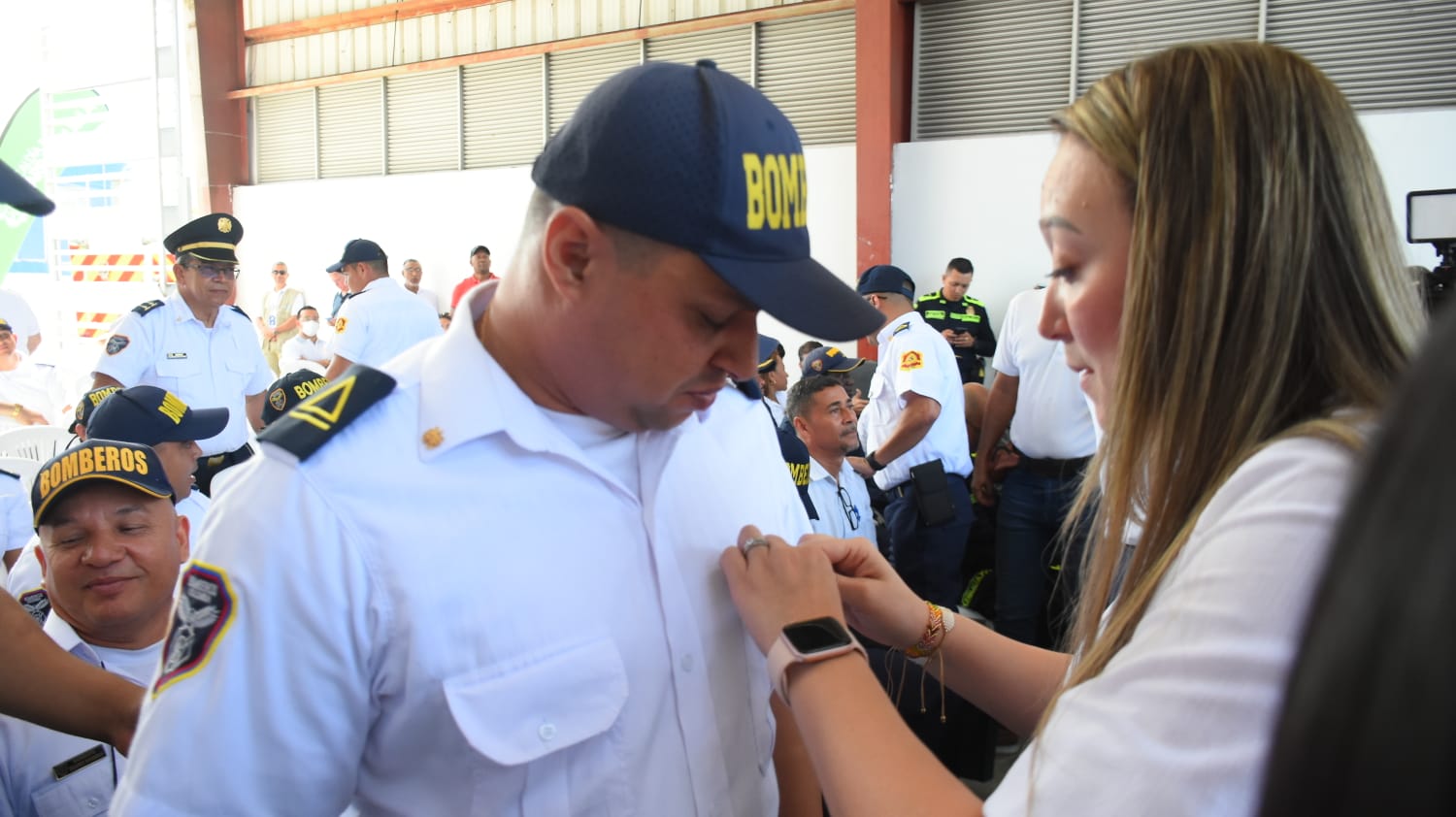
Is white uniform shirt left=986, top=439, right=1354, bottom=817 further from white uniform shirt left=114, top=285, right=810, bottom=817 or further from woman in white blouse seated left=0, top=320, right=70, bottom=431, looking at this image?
woman in white blouse seated left=0, top=320, right=70, bottom=431

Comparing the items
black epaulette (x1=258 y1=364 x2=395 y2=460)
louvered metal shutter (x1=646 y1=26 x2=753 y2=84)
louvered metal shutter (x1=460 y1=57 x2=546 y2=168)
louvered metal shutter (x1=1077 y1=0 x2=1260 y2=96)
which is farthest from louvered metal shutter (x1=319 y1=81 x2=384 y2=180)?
black epaulette (x1=258 y1=364 x2=395 y2=460)

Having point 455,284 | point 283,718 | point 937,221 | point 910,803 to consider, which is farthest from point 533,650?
point 455,284

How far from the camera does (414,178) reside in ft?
35.5

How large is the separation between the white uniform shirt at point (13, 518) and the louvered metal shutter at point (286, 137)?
9.77 m

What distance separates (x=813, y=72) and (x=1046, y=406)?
5.47 m

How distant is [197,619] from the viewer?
941mm

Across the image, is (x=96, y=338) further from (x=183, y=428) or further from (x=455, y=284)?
(x=183, y=428)

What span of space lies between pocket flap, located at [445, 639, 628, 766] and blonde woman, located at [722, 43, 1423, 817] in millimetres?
189

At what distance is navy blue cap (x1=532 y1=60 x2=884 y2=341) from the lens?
0.95m

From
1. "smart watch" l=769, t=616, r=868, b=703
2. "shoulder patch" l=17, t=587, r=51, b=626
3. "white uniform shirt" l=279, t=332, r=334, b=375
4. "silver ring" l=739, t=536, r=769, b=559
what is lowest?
"shoulder patch" l=17, t=587, r=51, b=626

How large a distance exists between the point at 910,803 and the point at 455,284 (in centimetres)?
1043

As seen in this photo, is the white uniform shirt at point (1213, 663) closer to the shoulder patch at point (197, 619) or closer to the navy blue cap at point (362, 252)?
the shoulder patch at point (197, 619)

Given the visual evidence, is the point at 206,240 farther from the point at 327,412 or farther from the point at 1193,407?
the point at 1193,407

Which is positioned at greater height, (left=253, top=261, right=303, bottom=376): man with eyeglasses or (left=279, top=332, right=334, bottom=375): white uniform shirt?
(left=253, top=261, right=303, bottom=376): man with eyeglasses
